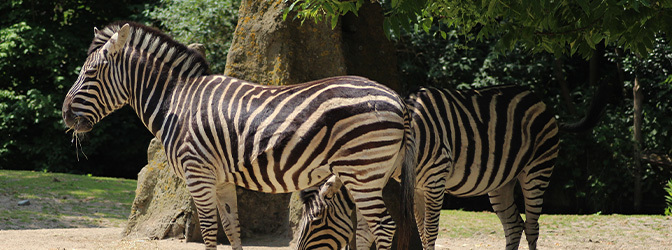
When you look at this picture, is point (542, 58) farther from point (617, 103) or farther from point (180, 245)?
point (180, 245)

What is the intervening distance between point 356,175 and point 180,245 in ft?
10.1

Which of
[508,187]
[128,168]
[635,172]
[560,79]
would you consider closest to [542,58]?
[560,79]

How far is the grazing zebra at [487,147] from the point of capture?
6141mm

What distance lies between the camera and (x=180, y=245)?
24.0 ft

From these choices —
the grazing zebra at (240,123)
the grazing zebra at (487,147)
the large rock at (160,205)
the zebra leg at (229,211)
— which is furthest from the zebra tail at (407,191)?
the large rock at (160,205)

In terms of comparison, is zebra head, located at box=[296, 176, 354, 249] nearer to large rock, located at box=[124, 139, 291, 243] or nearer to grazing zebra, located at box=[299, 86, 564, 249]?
grazing zebra, located at box=[299, 86, 564, 249]

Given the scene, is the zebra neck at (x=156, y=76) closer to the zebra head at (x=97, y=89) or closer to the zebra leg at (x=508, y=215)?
the zebra head at (x=97, y=89)

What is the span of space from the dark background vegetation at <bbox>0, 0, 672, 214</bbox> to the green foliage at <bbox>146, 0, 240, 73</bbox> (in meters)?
0.03

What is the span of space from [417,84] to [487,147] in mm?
9909

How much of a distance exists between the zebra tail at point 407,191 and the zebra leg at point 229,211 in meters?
1.48

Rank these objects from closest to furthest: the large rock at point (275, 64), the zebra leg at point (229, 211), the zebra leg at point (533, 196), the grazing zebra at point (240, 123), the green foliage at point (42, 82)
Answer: the grazing zebra at point (240, 123)
the zebra leg at point (229, 211)
the zebra leg at point (533, 196)
the large rock at point (275, 64)
the green foliage at point (42, 82)

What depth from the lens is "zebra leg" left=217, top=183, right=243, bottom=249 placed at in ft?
19.1

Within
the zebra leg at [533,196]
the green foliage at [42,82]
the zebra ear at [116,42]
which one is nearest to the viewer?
the zebra ear at [116,42]

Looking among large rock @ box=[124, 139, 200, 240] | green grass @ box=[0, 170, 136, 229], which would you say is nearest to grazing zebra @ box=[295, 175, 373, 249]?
large rock @ box=[124, 139, 200, 240]
